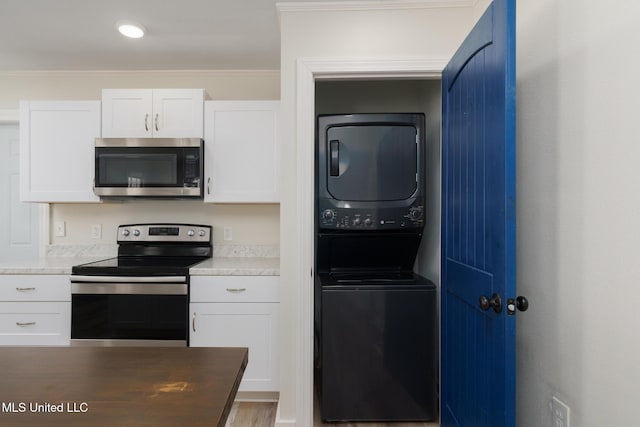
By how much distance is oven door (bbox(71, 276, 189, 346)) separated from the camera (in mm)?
2305

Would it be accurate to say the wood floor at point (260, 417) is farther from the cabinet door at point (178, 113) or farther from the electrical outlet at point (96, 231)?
the cabinet door at point (178, 113)

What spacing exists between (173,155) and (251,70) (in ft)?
3.16

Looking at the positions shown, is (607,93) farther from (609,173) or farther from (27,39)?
(27,39)

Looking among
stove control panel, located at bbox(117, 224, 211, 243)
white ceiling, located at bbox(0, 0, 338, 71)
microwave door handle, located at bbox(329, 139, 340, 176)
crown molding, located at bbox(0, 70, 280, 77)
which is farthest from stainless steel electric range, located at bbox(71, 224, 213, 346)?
crown molding, located at bbox(0, 70, 280, 77)

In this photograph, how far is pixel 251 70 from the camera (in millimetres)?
2945

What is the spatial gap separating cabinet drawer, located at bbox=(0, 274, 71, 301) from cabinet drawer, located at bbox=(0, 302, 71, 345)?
0.04 m

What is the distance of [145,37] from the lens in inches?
93.5

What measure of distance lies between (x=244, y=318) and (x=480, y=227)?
5.06 feet

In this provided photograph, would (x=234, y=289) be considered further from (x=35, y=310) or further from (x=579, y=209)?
(x=579, y=209)

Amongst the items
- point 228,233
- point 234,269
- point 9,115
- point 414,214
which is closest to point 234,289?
point 234,269

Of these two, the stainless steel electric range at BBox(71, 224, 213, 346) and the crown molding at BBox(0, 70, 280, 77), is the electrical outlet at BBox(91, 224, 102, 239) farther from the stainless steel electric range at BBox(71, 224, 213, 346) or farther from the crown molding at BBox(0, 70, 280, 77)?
the crown molding at BBox(0, 70, 280, 77)

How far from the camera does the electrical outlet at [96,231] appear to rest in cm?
297

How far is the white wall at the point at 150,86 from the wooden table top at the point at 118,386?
198 centimetres

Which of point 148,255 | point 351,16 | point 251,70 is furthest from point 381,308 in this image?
point 251,70
